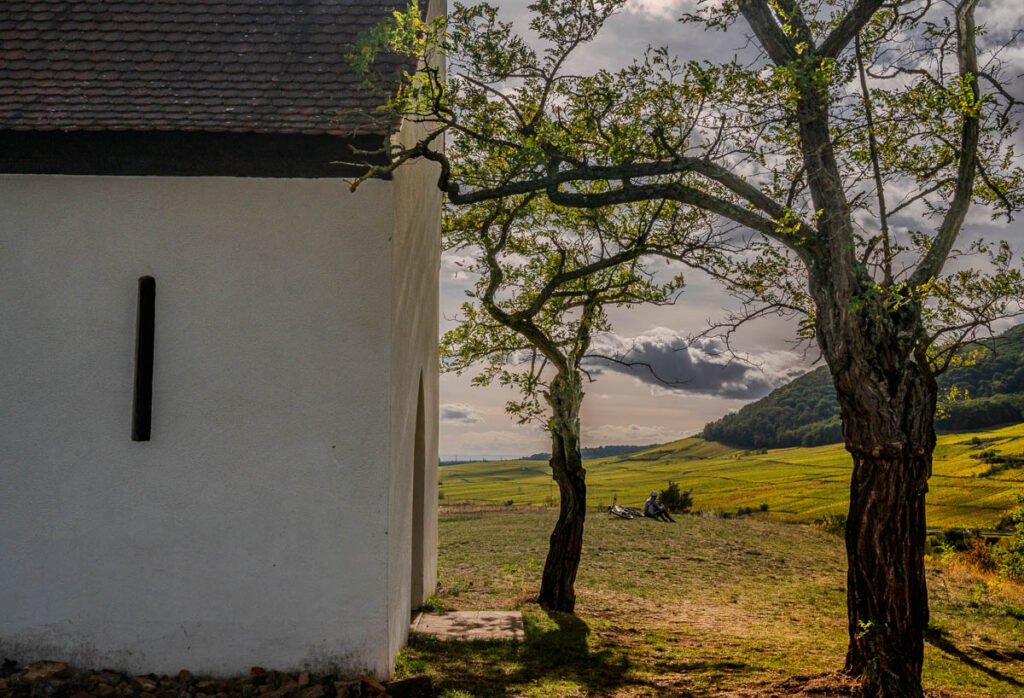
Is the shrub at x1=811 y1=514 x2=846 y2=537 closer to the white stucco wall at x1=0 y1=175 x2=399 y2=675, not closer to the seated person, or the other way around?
the seated person

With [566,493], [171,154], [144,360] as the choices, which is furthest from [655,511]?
[171,154]

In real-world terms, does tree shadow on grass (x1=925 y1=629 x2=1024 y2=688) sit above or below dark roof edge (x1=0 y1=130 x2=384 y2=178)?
below

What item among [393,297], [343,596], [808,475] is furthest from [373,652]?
[808,475]

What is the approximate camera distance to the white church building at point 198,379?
6.95 metres

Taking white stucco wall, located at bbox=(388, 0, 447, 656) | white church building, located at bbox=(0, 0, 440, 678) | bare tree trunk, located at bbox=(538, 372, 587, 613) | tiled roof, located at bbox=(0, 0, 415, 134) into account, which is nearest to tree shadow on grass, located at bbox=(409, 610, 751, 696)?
white stucco wall, located at bbox=(388, 0, 447, 656)

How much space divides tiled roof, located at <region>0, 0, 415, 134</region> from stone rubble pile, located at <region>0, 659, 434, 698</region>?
521cm

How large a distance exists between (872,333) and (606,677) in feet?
15.8

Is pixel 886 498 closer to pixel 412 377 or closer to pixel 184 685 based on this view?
pixel 412 377

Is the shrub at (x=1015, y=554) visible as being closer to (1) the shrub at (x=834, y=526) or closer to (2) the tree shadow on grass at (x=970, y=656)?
(2) the tree shadow on grass at (x=970, y=656)

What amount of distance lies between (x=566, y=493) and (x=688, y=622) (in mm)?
2886

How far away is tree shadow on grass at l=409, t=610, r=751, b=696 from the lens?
757cm

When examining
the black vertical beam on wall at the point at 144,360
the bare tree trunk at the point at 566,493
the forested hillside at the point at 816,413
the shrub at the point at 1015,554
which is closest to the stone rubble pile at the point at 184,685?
the black vertical beam on wall at the point at 144,360

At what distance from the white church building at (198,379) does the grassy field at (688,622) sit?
1.79 metres

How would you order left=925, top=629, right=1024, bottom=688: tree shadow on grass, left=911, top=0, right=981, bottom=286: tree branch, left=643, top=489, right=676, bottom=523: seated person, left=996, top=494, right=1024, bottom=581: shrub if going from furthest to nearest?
left=643, top=489, right=676, bottom=523: seated person
left=996, top=494, right=1024, bottom=581: shrub
left=925, top=629, right=1024, bottom=688: tree shadow on grass
left=911, top=0, right=981, bottom=286: tree branch
